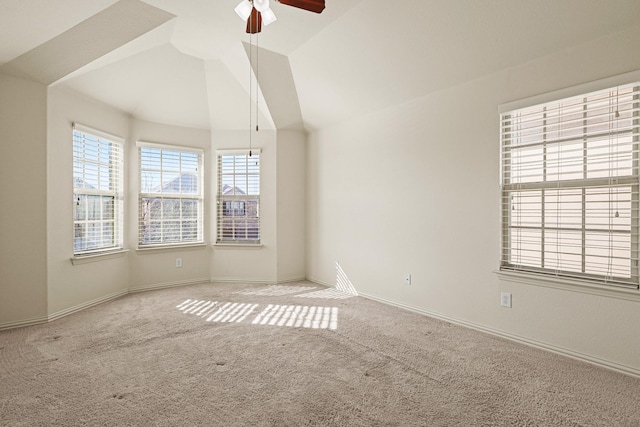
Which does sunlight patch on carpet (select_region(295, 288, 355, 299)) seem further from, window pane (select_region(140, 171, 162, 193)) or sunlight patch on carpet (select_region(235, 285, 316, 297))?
window pane (select_region(140, 171, 162, 193))

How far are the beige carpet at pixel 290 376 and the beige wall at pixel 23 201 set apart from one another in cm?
37

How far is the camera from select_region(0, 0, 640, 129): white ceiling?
272 centimetres

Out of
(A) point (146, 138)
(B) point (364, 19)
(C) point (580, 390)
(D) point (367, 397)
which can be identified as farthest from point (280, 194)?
(C) point (580, 390)

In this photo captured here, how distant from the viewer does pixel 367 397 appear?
7.13 feet

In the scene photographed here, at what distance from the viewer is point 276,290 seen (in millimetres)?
5000

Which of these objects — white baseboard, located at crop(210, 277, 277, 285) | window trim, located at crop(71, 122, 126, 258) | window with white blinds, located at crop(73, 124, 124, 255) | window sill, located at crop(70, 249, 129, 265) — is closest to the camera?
window sill, located at crop(70, 249, 129, 265)

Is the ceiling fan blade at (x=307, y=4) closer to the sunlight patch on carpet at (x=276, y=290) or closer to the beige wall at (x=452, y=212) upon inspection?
the beige wall at (x=452, y=212)

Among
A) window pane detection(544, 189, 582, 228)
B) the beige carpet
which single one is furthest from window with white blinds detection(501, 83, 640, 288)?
the beige carpet

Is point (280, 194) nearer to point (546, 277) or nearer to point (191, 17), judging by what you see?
point (191, 17)

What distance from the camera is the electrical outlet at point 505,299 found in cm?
312

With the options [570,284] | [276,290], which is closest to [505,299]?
[570,284]

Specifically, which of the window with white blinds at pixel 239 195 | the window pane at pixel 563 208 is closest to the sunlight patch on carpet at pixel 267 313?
the window with white blinds at pixel 239 195

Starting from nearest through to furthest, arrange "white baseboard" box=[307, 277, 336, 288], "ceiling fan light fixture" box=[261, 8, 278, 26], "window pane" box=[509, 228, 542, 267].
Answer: "ceiling fan light fixture" box=[261, 8, 278, 26] → "window pane" box=[509, 228, 542, 267] → "white baseboard" box=[307, 277, 336, 288]

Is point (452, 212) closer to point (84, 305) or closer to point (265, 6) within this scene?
point (265, 6)
